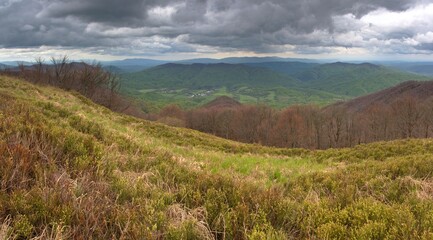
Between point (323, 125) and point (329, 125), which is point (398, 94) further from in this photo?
point (329, 125)

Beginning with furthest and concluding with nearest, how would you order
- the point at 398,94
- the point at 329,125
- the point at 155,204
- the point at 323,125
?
the point at 398,94 → the point at 323,125 → the point at 329,125 → the point at 155,204

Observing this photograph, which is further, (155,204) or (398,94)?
(398,94)

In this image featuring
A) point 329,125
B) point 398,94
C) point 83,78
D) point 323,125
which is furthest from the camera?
point 398,94

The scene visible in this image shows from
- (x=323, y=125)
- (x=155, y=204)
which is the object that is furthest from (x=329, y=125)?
(x=155, y=204)

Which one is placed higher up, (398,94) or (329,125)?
(398,94)

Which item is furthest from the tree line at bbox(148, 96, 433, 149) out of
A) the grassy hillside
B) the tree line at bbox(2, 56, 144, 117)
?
the grassy hillside

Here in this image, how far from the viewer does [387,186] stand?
7527 mm

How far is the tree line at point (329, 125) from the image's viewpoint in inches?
2938

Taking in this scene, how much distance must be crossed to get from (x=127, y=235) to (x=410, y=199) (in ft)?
17.7

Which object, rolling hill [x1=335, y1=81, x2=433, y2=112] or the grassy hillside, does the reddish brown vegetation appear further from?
rolling hill [x1=335, y1=81, x2=433, y2=112]

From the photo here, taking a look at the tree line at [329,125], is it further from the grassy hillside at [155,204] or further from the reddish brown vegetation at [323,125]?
the grassy hillside at [155,204]

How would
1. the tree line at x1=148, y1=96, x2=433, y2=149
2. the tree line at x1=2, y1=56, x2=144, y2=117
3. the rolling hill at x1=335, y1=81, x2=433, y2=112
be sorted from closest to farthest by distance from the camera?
the tree line at x1=2, y1=56, x2=144, y2=117 → the tree line at x1=148, y1=96, x2=433, y2=149 → the rolling hill at x1=335, y1=81, x2=433, y2=112

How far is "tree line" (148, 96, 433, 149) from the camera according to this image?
74625 mm

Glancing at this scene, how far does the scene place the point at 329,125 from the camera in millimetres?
87500
